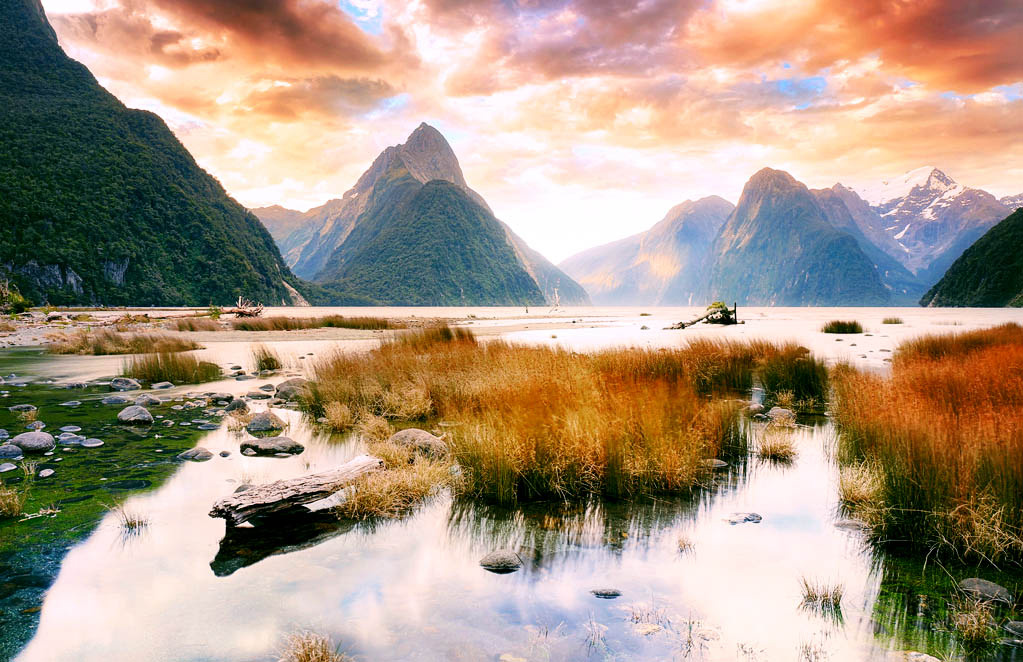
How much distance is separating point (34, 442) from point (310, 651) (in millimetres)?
8499

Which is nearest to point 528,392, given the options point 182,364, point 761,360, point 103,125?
point 761,360

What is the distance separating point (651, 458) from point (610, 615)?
338 cm

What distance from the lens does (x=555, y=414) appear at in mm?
7840

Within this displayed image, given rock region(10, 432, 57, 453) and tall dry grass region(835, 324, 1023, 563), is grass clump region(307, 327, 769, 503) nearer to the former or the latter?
tall dry grass region(835, 324, 1023, 563)

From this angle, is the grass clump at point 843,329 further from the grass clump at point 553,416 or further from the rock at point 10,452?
the rock at point 10,452

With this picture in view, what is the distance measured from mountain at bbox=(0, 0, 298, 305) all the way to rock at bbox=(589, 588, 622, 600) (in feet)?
414

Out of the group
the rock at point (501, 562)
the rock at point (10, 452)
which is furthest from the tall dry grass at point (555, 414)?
the rock at point (10, 452)

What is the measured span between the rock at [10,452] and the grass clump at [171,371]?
9300 mm

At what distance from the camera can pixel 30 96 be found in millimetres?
126938

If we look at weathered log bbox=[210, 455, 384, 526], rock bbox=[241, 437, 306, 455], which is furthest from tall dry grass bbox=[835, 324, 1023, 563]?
rock bbox=[241, 437, 306, 455]

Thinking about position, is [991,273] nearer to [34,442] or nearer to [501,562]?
[501,562]

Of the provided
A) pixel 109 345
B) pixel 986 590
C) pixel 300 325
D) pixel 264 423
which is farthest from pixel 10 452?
pixel 300 325

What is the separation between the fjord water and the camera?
358 centimetres

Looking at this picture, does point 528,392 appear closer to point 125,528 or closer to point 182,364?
point 125,528
